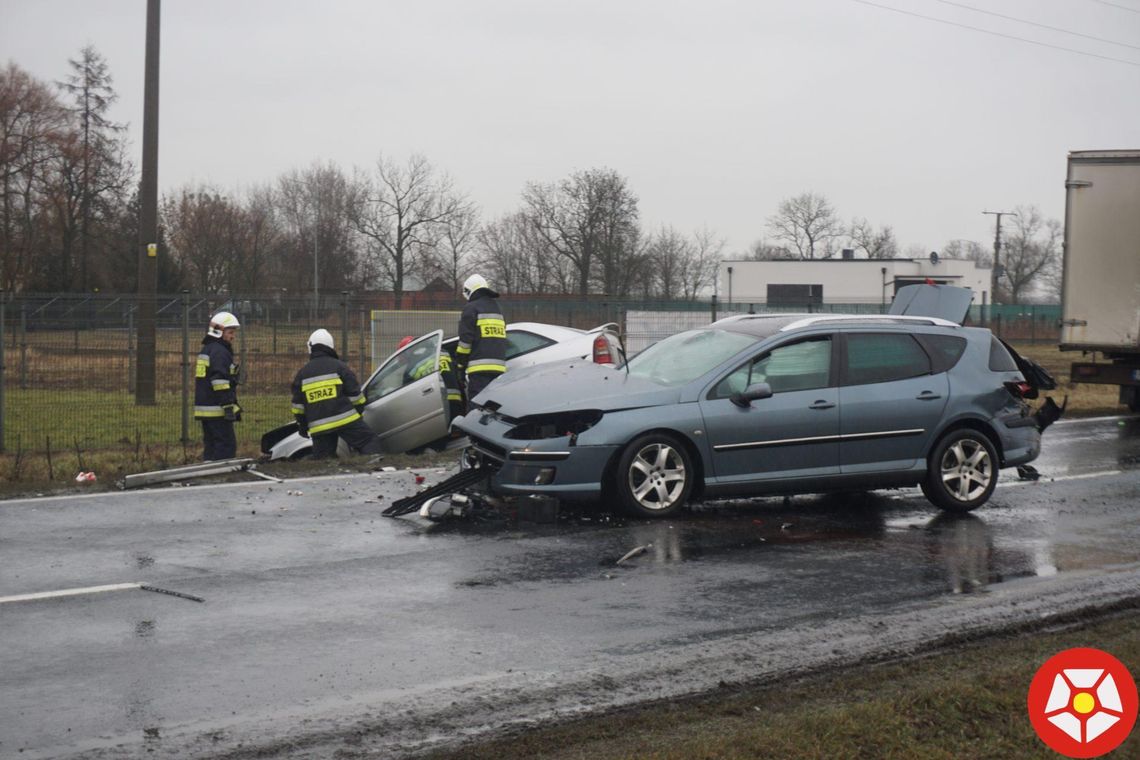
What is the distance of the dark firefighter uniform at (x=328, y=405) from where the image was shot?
11.9m

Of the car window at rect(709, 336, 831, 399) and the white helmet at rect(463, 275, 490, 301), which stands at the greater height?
the white helmet at rect(463, 275, 490, 301)

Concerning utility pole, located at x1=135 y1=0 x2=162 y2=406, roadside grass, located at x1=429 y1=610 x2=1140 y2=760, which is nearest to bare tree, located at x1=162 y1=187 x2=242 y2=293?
utility pole, located at x1=135 y1=0 x2=162 y2=406

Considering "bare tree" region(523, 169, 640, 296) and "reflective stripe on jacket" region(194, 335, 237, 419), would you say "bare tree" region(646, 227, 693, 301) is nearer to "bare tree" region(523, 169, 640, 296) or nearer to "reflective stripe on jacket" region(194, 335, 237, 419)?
"bare tree" region(523, 169, 640, 296)

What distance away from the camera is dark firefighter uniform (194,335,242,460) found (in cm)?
1245

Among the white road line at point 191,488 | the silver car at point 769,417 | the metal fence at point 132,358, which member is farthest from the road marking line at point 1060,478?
the metal fence at point 132,358

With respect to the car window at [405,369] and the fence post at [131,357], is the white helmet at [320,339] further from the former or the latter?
the fence post at [131,357]

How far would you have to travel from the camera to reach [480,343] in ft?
42.3

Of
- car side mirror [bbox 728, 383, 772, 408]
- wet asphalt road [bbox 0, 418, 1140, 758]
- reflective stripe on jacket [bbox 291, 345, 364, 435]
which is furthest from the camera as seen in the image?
reflective stripe on jacket [bbox 291, 345, 364, 435]

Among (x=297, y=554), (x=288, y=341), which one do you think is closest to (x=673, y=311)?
→ (x=288, y=341)

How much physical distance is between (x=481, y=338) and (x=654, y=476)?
4408 mm

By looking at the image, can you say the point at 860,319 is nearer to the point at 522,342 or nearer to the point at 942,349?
the point at 942,349

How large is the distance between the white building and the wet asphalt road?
189 feet

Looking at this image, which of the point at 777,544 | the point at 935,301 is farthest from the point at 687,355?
the point at 935,301

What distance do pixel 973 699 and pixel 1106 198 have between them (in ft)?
46.5
